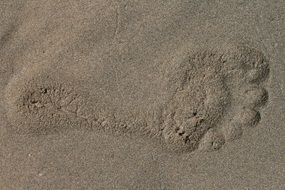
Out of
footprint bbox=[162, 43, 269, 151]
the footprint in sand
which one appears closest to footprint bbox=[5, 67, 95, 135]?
the footprint in sand

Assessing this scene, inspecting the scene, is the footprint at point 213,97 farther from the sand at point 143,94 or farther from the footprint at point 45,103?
the footprint at point 45,103

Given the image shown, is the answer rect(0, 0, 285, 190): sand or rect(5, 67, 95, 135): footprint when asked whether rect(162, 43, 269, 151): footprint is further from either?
rect(5, 67, 95, 135): footprint

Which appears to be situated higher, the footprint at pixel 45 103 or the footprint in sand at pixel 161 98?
the footprint in sand at pixel 161 98

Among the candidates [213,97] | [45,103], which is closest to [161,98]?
[213,97]

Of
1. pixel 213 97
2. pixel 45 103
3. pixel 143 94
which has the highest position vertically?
pixel 213 97

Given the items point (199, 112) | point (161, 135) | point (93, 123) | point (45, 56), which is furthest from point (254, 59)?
point (45, 56)

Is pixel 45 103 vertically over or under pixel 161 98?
under

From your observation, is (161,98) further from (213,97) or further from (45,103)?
(45,103)

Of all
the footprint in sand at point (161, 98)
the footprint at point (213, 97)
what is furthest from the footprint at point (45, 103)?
the footprint at point (213, 97)
